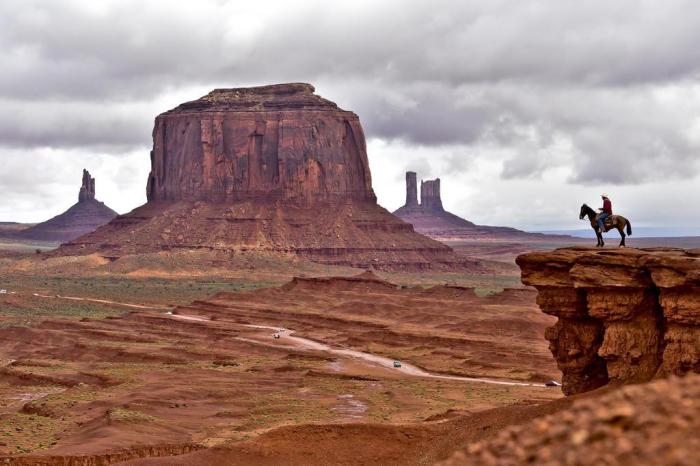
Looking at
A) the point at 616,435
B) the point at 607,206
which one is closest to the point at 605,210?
the point at 607,206

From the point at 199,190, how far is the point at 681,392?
171 metres

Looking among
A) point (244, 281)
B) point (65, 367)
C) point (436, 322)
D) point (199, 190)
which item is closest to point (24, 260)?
point (199, 190)

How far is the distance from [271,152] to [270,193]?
22.9 feet

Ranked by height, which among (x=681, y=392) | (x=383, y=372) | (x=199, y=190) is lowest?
(x=383, y=372)

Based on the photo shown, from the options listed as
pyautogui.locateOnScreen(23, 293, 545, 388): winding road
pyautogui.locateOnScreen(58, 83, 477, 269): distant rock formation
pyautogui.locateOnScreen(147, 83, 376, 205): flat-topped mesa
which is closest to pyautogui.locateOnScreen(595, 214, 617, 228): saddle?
pyautogui.locateOnScreen(23, 293, 545, 388): winding road

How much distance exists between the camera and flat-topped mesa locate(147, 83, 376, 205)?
573 ft

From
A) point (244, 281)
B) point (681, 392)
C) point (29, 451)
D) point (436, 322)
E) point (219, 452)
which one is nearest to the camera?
point (681, 392)

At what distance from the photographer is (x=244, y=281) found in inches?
5856

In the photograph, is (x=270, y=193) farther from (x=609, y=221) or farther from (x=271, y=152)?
(x=609, y=221)

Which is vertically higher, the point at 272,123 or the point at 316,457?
the point at 272,123

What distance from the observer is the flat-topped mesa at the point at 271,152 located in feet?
573

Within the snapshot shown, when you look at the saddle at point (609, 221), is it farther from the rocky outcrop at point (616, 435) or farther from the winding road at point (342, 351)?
the winding road at point (342, 351)

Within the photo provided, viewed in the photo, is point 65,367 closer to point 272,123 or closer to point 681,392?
point 681,392

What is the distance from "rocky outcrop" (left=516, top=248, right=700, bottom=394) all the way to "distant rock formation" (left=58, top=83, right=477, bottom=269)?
437 feet
